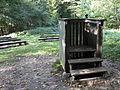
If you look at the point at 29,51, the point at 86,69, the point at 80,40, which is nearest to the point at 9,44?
the point at 29,51

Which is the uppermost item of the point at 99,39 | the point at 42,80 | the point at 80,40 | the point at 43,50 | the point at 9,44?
the point at 99,39

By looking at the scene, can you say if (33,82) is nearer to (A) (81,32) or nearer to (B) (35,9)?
(A) (81,32)

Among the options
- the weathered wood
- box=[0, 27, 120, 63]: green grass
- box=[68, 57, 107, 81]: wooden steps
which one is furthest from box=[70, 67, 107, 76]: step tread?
box=[0, 27, 120, 63]: green grass

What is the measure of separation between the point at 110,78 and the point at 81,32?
162cm

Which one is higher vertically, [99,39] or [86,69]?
[99,39]

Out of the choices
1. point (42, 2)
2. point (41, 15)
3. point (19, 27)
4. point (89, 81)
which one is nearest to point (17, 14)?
point (19, 27)

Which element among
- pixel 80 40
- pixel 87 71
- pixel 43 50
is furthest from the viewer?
pixel 43 50

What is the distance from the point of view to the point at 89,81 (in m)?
3.24

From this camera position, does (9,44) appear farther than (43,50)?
Yes

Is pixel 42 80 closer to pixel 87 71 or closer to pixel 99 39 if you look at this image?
pixel 87 71

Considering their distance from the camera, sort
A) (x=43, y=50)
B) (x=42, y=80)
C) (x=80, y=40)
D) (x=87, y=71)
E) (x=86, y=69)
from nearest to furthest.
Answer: (x=87, y=71) → (x=86, y=69) → (x=42, y=80) → (x=80, y=40) → (x=43, y=50)

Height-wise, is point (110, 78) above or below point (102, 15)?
below

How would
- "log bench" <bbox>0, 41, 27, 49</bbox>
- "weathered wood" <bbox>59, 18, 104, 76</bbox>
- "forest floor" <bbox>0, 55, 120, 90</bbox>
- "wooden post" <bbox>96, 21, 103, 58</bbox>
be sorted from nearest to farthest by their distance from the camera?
"forest floor" <bbox>0, 55, 120, 90</bbox>
"wooden post" <bbox>96, 21, 103, 58</bbox>
"weathered wood" <bbox>59, 18, 104, 76</bbox>
"log bench" <bbox>0, 41, 27, 49</bbox>

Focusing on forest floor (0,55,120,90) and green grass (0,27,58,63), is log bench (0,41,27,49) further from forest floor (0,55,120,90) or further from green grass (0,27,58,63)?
forest floor (0,55,120,90)
